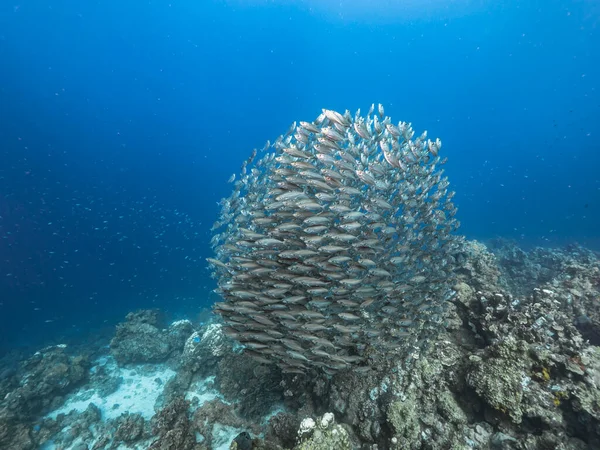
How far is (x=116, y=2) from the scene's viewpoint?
53875 mm

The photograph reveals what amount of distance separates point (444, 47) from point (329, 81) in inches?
1342

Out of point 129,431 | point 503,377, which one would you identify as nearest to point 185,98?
point 129,431

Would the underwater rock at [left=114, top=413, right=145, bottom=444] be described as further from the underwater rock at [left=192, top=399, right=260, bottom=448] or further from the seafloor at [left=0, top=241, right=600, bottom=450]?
the underwater rock at [left=192, top=399, right=260, bottom=448]

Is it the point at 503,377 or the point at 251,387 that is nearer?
the point at 503,377

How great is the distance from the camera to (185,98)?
77875 millimetres

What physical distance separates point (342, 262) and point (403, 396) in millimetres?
2491

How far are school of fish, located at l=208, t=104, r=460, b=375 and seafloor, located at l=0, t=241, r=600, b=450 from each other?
2.43ft

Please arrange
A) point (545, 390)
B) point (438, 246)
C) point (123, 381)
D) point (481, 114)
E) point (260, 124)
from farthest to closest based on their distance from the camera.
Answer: point (481, 114), point (260, 124), point (123, 381), point (438, 246), point (545, 390)

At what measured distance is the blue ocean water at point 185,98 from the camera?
4956 cm

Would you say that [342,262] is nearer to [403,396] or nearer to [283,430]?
[403,396]

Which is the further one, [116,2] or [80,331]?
[116,2]

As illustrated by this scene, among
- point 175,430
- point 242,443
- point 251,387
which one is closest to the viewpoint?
point 242,443

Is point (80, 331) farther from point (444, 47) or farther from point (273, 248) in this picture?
point (444, 47)

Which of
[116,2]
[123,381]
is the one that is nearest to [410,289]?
[123,381]
